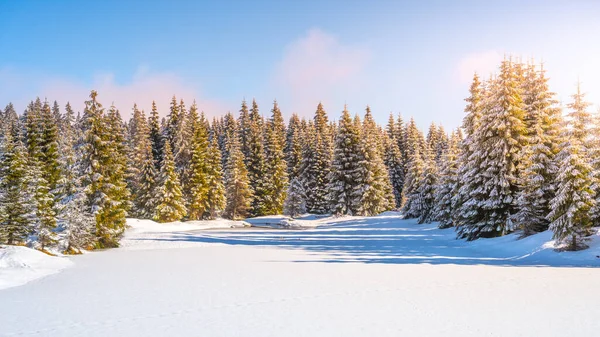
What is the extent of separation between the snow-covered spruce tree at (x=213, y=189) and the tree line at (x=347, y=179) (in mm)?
157

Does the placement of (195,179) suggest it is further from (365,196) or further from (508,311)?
(508,311)

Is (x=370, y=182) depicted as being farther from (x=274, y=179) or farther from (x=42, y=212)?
(x=42, y=212)

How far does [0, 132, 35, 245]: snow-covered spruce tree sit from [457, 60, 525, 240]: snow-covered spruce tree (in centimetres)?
2914

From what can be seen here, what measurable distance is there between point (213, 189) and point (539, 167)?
40848 millimetres

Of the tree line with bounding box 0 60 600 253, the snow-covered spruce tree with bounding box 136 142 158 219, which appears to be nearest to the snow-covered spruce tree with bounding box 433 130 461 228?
the tree line with bounding box 0 60 600 253

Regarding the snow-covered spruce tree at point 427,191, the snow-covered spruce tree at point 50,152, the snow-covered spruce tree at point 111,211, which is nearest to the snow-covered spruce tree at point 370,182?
the snow-covered spruce tree at point 427,191

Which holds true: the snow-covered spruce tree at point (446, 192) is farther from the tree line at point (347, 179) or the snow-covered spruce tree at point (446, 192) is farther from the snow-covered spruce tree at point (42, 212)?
the snow-covered spruce tree at point (42, 212)

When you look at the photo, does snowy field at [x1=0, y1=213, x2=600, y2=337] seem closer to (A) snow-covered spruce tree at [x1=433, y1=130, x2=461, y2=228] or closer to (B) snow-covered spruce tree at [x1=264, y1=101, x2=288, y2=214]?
(A) snow-covered spruce tree at [x1=433, y1=130, x2=461, y2=228]

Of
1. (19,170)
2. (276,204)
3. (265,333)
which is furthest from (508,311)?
(276,204)

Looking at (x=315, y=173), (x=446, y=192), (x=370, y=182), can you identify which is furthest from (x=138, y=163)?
(x=446, y=192)

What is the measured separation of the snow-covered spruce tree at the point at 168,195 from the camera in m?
47.1

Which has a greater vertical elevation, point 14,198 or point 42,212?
point 14,198

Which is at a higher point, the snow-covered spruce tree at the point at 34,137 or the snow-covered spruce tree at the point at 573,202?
the snow-covered spruce tree at the point at 34,137

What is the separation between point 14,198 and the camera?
27.0 meters
